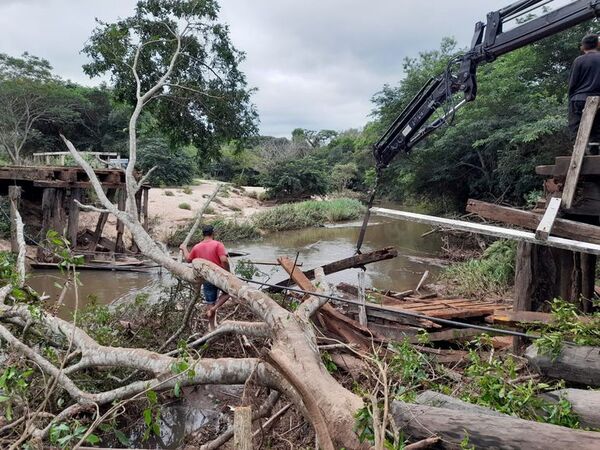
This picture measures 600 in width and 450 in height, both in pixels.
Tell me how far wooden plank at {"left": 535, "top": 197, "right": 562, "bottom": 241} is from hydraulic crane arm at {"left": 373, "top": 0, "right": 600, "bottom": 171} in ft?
10.2

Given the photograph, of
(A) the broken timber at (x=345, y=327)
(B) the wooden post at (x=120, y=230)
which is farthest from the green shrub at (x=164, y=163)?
(A) the broken timber at (x=345, y=327)

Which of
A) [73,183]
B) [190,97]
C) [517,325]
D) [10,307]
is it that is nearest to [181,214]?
[73,183]

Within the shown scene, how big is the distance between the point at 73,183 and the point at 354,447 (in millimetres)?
13976

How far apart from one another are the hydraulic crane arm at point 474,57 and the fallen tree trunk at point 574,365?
431 cm

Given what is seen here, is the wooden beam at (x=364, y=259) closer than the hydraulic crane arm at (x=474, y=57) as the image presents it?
No

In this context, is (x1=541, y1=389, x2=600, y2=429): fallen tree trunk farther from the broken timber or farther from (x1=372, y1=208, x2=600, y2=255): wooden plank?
the broken timber

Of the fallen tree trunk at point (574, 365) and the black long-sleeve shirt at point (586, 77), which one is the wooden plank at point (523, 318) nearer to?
the fallen tree trunk at point (574, 365)

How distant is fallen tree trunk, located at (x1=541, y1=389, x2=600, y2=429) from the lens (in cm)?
296

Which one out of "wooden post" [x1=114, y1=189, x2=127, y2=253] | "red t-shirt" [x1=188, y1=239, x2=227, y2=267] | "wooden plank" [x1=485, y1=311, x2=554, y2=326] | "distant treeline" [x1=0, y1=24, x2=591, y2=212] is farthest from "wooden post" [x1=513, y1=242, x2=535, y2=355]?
"wooden post" [x1=114, y1=189, x2=127, y2=253]

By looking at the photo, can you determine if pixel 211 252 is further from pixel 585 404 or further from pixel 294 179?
pixel 294 179

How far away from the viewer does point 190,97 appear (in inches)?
525

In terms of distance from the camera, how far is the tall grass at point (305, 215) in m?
26.1

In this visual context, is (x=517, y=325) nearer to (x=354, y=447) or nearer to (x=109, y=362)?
(x=354, y=447)

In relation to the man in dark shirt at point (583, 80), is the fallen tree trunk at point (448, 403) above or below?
below
